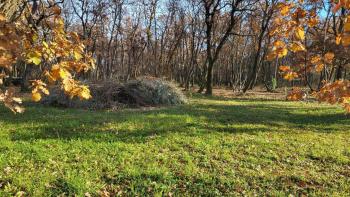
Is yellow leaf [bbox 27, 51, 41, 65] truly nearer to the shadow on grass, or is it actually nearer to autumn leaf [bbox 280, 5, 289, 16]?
autumn leaf [bbox 280, 5, 289, 16]

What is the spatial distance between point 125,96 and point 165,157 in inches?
294

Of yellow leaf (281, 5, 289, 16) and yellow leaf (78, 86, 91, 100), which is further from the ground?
yellow leaf (281, 5, 289, 16)

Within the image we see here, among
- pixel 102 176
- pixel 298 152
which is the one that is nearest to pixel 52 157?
pixel 102 176

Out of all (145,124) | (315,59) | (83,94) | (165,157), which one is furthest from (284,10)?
(145,124)

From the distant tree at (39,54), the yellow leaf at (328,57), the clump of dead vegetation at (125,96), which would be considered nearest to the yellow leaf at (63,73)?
the distant tree at (39,54)

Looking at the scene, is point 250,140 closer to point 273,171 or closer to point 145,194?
point 273,171

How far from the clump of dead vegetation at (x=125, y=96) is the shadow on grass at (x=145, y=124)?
167 centimetres

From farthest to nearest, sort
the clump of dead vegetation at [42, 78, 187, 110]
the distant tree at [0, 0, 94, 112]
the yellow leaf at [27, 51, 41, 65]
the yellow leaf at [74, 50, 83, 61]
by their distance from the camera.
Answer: the clump of dead vegetation at [42, 78, 187, 110] < the yellow leaf at [74, 50, 83, 61] < the yellow leaf at [27, 51, 41, 65] < the distant tree at [0, 0, 94, 112]

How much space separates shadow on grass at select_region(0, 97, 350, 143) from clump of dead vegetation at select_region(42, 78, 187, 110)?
1.67 meters

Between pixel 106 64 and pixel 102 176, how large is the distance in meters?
33.9

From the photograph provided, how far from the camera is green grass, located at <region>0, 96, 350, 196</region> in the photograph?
4664 mm

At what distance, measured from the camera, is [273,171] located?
18.2ft

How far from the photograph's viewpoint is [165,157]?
226 inches

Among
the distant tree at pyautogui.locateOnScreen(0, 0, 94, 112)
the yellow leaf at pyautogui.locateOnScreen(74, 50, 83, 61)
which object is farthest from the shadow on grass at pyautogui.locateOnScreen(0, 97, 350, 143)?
the yellow leaf at pyautogui.locateOnScreen(74, 50, 83, 61)
